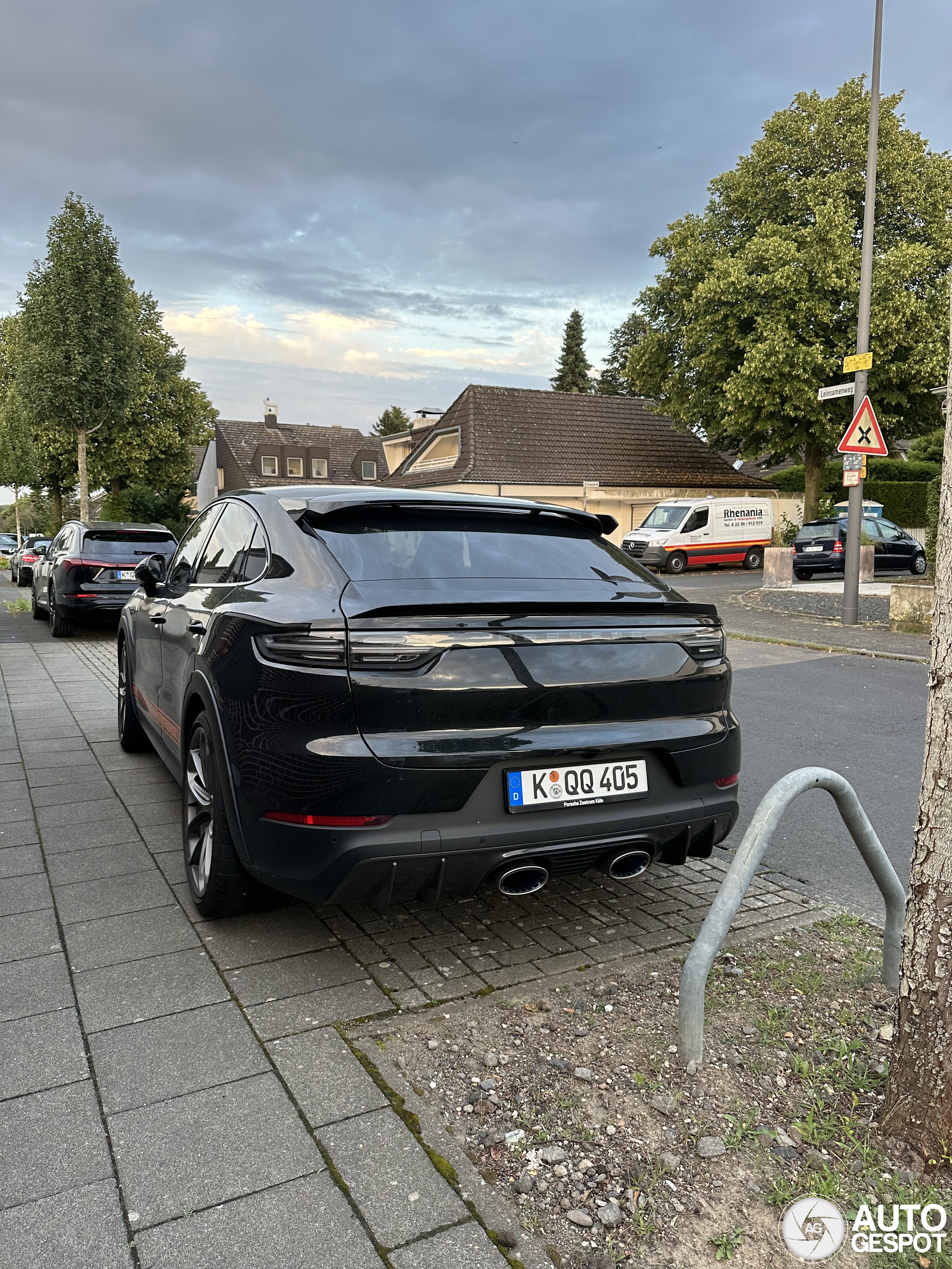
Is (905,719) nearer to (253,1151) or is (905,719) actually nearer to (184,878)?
(184,878)

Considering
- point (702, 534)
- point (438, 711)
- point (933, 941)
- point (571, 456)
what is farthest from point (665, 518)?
point (933, 941)

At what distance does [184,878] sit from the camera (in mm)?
4230

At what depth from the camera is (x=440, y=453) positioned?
39844 mm

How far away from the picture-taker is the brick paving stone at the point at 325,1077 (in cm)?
253

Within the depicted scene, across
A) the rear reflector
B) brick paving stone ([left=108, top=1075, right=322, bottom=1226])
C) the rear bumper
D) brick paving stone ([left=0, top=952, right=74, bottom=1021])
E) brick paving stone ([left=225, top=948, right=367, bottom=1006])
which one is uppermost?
the rear reflector

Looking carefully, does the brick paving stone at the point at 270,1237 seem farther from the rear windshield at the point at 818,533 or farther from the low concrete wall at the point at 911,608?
the rear windshield at the point at 818,533

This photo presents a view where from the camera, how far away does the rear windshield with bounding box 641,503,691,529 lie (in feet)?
99.3

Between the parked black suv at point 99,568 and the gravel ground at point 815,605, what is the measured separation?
10.3 m

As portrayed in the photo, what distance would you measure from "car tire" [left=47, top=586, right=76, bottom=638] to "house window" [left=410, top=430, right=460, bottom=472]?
983 inches

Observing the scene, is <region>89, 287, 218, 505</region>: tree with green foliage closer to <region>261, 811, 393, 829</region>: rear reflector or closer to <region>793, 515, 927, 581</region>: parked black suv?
<region>793, 515, 927, 581</region>: parked black suv

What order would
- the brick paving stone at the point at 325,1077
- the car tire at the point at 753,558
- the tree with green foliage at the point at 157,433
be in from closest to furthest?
the brick paving stone at the point at 325,1077 < the car tire at the point at 753,558 < the tree with green foliage at the point at 157,433

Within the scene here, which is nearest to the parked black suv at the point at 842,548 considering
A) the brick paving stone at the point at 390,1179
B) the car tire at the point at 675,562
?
the car tire at the point at 675,562

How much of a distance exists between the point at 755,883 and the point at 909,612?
10558mm

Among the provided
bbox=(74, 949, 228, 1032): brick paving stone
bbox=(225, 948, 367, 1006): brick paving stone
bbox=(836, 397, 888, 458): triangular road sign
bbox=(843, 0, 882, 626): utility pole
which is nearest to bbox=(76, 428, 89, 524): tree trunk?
bbox=(836, 397, 888, 458): triangular road sign
